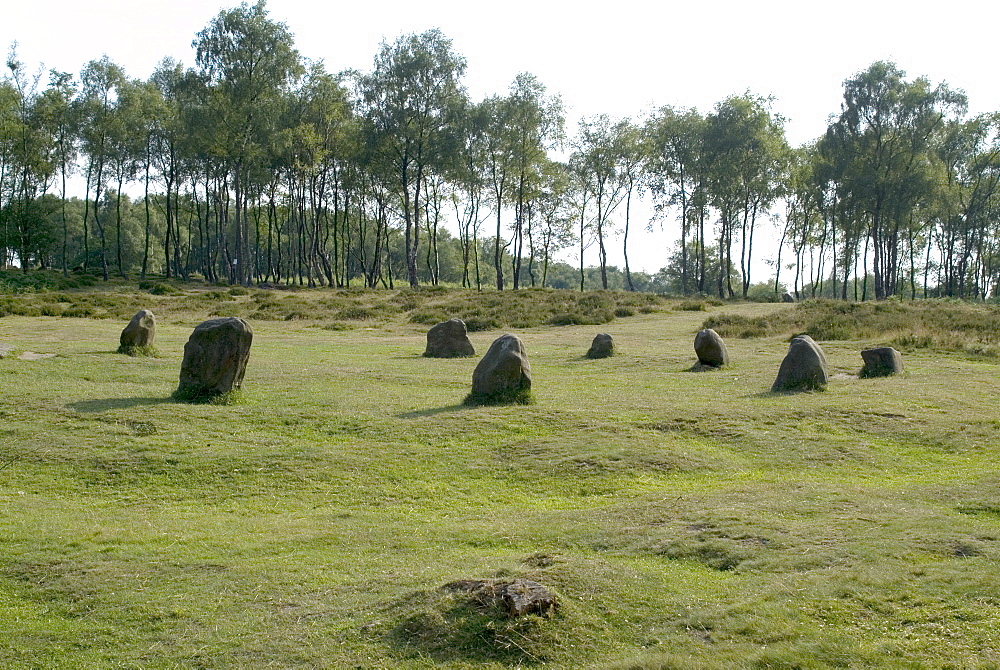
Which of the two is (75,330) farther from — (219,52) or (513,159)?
(513,159)

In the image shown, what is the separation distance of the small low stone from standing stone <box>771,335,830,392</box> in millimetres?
12640

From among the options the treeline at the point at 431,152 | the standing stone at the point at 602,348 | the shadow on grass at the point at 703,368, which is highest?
the treeline at the point at 431,152

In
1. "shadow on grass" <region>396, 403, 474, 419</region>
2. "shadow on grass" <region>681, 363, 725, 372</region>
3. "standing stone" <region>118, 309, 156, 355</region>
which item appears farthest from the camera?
"standing stone" <region>118, 309, 156, 355</region>

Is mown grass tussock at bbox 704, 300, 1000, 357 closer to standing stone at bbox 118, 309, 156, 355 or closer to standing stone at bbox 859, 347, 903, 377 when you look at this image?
standing stone at bbox 859, 347, 903, 377

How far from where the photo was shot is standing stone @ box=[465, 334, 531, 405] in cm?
1666

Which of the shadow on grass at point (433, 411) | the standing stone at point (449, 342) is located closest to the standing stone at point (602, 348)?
the standing stone at point (449, 342)

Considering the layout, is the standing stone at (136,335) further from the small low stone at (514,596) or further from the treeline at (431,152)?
the treeline at (431,152)

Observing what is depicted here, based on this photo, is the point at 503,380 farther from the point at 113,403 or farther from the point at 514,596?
the point at 514,596

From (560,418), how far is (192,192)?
227 feet

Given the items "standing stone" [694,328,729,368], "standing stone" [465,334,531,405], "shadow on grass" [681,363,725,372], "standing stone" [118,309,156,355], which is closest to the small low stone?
"standing stone" [465,334,531,405]

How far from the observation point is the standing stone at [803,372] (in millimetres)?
18125

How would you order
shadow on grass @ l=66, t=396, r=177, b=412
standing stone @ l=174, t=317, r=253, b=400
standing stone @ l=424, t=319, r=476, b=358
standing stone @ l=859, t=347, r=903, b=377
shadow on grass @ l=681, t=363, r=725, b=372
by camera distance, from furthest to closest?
standing stone @ l=424, t=319, r=476, b=358, shadow on grass @ l=681, t=363, r=725, b=372, standing stone @ l=859, t=347, r=903, b=377, standing stone @ l=174, t=317, r=253, b=400, shadow on grass @ l=66, t=396, r=177, b=412

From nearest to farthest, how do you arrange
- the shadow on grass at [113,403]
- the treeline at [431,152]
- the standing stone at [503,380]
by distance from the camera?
the shadow on grass at [113,403], the standing stone at [503,380], the treeline at [431,152]

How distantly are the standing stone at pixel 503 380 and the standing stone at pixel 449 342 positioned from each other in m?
7.97
